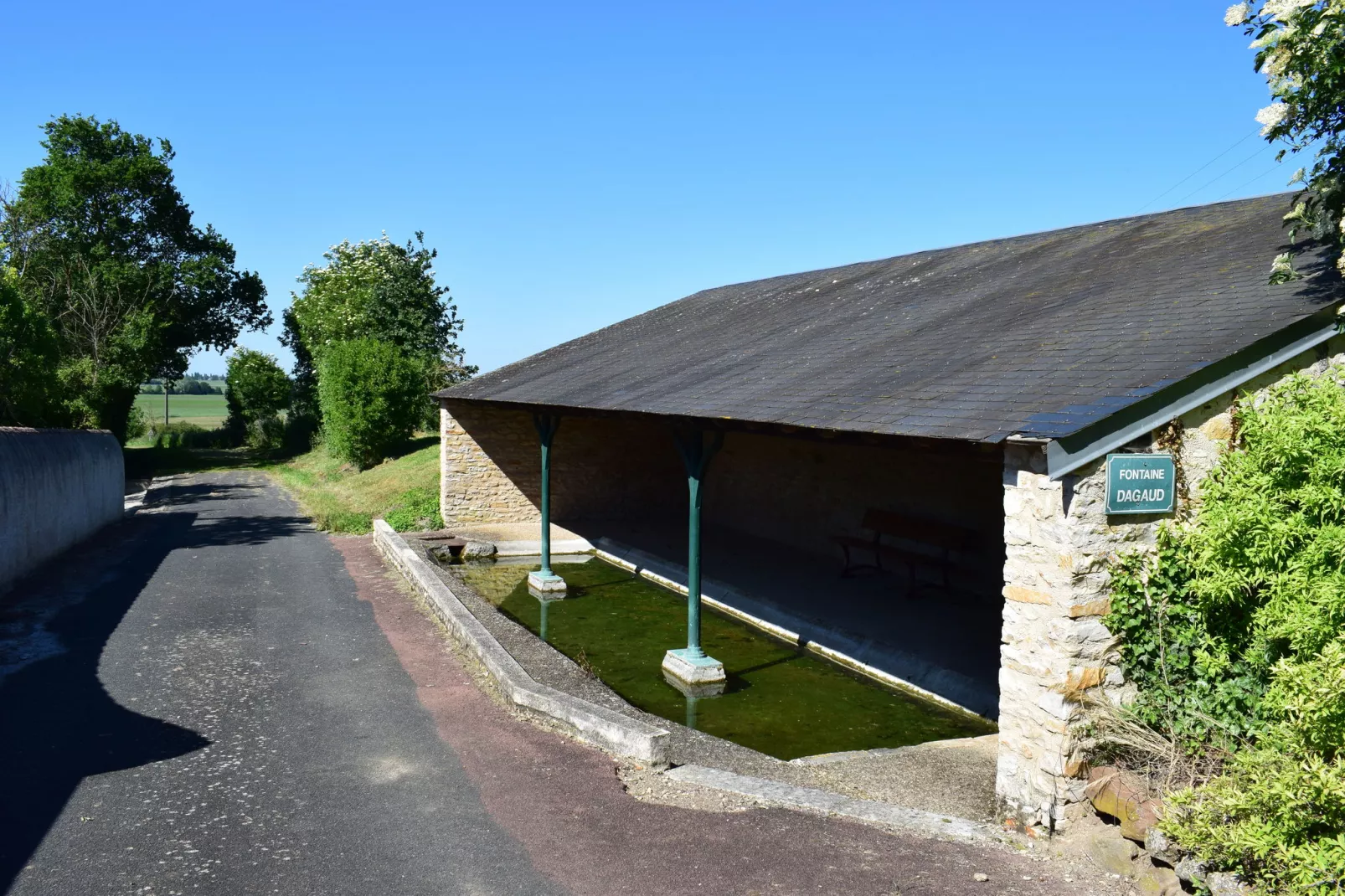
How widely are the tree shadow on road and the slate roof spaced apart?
4.23 metres

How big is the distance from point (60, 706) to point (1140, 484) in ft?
23.1

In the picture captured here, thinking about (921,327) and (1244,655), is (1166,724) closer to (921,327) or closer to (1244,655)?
(1244,655)

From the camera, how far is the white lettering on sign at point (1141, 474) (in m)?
4.57

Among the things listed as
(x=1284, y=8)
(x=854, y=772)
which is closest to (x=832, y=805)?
(x=854, y=772)

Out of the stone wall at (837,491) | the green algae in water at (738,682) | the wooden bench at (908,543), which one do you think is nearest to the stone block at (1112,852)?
the green algae in water at (738,682)

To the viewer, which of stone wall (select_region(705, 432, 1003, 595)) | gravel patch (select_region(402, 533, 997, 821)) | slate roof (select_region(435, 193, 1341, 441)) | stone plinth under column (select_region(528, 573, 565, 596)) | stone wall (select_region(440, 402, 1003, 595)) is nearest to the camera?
Result: slate roof (select_region(435, 193, 1341, 441))

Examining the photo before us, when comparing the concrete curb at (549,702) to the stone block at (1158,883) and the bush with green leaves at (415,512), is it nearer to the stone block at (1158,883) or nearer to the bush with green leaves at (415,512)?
the stone block at (1158,883)

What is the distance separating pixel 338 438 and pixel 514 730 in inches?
717

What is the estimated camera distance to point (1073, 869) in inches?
167

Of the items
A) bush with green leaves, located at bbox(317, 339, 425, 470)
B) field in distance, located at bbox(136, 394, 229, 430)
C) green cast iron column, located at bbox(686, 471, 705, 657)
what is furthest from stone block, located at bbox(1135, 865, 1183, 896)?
field in distance, located at bbox(136, 394, 229, 430)

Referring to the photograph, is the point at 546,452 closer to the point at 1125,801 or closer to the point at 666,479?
the point at 666,479

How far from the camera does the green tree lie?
2575 cm

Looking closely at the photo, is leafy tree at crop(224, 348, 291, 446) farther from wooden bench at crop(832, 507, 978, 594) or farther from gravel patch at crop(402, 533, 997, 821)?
gravel patch at crop(402, 533, 997, 821)

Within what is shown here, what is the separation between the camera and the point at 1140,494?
4.62 m
